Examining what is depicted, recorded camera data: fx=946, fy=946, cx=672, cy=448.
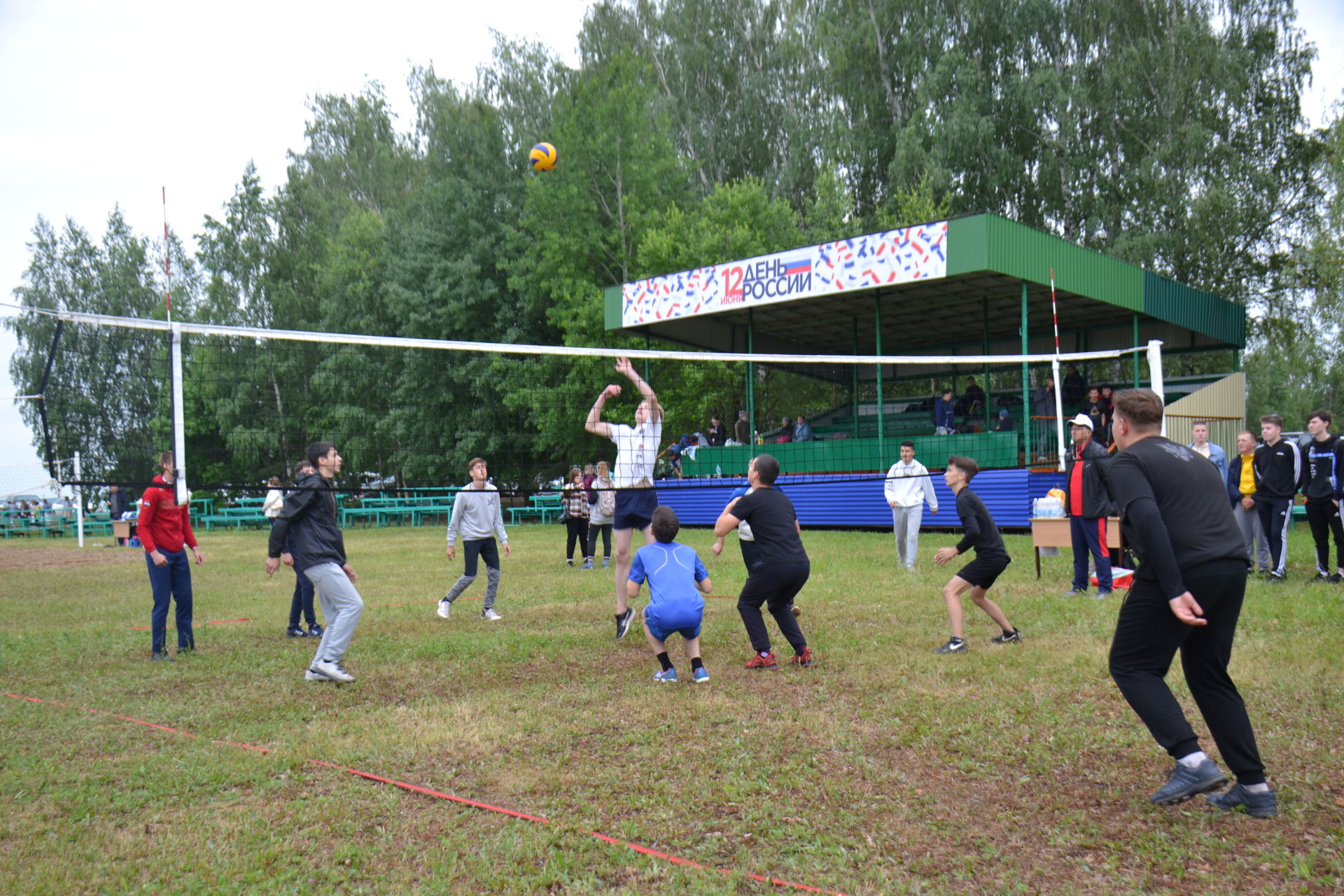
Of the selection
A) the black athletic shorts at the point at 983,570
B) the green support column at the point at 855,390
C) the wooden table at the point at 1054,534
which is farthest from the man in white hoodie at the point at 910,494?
the green support column at the point at 855,390

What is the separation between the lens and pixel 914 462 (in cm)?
1301

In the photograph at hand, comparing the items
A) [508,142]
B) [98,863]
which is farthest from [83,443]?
[508,142]

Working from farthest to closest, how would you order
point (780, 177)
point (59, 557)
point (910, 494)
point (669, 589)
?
point (780, 177), point (59, 557), point (910, 494), point (669, 589)

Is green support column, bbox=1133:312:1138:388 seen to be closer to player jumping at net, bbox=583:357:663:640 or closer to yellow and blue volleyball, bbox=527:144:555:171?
yellow and blue volleyball, bbox=527:144:555:171

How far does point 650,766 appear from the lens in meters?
4.95

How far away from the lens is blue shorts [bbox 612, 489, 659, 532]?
8.73 metres

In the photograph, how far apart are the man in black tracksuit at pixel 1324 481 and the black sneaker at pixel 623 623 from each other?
25.2 ft

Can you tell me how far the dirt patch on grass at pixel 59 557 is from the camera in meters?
19.2

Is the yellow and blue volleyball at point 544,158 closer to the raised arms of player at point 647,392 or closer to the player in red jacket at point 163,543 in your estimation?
the raised arms of player at point 647,392

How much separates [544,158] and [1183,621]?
592 inches

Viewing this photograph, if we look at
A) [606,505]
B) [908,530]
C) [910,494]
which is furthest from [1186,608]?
[606,505]

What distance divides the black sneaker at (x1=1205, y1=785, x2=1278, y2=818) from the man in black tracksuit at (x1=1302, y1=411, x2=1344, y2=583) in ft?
25.4

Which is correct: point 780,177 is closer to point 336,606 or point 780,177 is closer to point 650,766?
point 336,606

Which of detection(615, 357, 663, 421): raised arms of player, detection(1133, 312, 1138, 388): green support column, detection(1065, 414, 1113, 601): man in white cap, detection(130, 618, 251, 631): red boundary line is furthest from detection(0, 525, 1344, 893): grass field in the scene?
detection(1133, 312, 1138, 388): green support column
